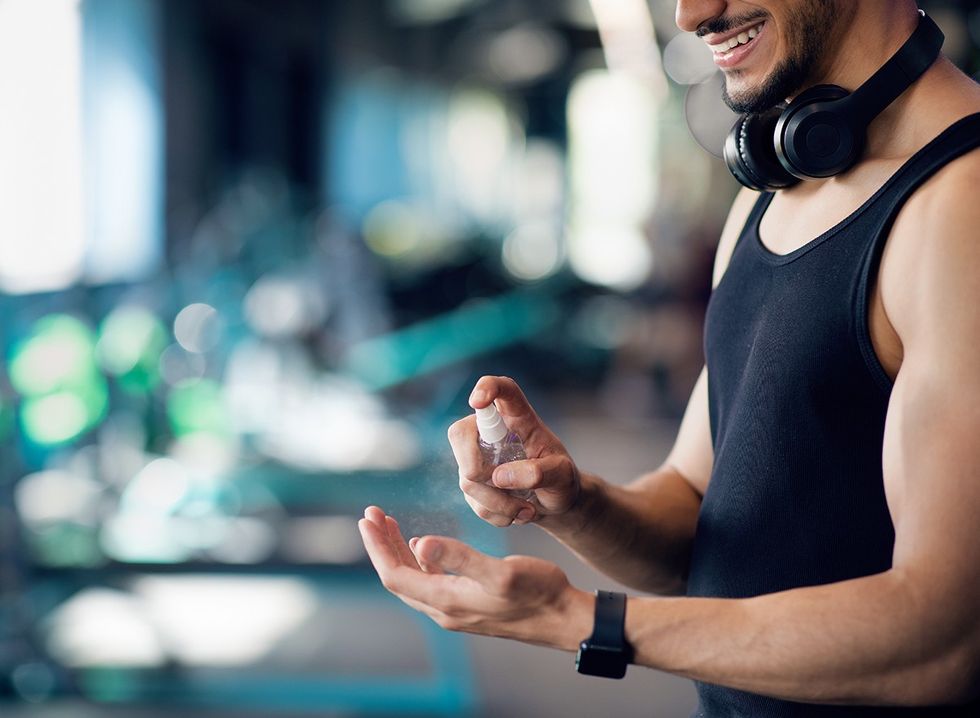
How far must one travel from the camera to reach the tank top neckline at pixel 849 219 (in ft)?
3.18

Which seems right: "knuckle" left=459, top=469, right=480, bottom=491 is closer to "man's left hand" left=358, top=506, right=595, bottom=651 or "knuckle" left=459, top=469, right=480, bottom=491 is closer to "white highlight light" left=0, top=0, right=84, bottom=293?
"man's left hand" left=358, top=506, right=595, bottom=651

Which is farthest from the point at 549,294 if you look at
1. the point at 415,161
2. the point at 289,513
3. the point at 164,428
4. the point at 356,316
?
the point at 164,428

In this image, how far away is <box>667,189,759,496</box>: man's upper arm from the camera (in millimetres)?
1385

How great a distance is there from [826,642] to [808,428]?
24 centimetres

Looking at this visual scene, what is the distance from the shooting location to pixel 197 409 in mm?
4934

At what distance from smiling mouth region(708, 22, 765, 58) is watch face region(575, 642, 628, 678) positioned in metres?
0.67

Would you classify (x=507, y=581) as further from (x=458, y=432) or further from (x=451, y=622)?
(x=458, y=432)

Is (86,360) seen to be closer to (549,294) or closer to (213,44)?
(213,44)

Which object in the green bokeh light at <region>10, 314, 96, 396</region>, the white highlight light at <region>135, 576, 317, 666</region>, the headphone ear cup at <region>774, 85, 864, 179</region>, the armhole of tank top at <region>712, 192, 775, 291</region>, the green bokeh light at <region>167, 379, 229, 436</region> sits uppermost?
the headphone ear cup at <region>774, 85, 864, 179</region>

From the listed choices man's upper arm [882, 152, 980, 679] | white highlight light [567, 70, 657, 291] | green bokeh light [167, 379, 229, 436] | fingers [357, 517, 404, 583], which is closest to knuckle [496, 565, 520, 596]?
fingers [357, 517, 404, 583]

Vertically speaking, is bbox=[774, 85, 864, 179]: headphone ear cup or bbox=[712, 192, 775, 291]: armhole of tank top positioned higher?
bbox=[774, 85, 864, 179]: headphone ear cup

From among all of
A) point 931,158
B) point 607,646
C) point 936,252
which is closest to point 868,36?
point 931,158

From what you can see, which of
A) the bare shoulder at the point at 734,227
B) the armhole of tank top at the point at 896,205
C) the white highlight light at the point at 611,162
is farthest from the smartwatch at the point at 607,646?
the white highlight light at the point at 611,162

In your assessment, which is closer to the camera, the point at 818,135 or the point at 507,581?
the point at 507,581
